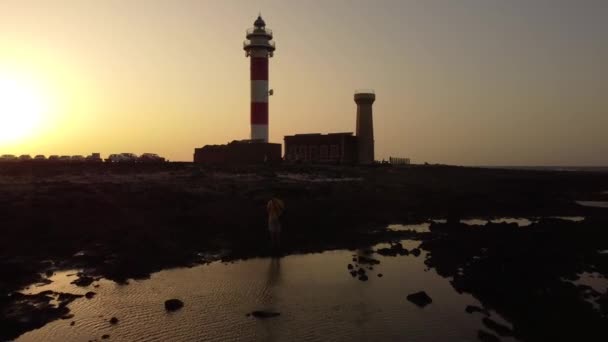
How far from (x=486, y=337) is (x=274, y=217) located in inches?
414

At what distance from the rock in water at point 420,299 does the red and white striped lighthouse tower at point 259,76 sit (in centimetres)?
4215

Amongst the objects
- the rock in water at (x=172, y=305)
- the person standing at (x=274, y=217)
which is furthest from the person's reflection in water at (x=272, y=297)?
the rock in water at (x=172, y=305)

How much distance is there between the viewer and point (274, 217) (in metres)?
20.8

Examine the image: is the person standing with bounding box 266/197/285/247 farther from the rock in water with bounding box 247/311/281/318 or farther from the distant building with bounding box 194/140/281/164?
the distant building with bounding box 194/140/281/164

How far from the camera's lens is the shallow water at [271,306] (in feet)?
40.3

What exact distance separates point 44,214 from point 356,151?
47261 mm

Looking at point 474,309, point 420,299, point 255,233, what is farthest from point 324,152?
point 474,309

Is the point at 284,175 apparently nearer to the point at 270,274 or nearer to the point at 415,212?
the point at 415,212

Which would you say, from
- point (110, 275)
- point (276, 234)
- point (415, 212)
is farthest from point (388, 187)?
point (110, 275)

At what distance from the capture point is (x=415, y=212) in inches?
1363

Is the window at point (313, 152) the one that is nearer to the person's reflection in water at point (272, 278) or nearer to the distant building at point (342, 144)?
the distant building at point (342, 144)

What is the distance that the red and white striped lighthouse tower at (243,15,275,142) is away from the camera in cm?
5644

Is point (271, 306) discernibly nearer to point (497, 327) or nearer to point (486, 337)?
point (486, 337)

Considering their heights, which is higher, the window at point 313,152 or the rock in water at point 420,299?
the window at point 313,152
